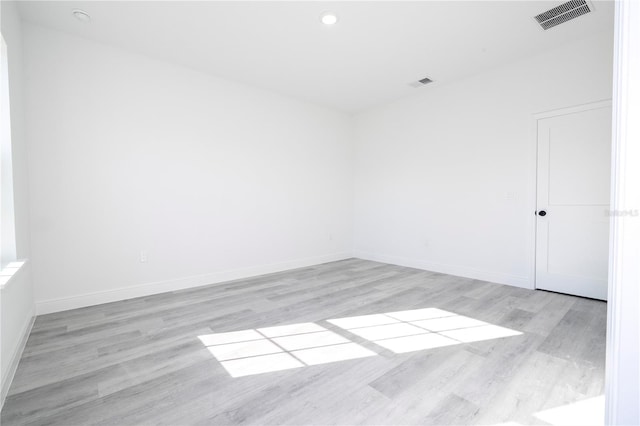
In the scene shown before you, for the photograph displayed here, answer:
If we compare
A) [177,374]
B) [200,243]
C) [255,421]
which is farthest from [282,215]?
[255,421]

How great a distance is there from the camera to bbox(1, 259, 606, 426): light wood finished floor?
5.19 ft

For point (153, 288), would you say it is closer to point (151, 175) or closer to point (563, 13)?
point (151, 175)

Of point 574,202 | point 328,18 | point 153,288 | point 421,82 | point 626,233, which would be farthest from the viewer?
point 421,82

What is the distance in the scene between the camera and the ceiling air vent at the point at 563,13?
274 cm

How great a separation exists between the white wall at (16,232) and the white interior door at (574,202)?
505 centimetres

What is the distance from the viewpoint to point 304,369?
198 cm

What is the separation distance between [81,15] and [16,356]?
9.64ft

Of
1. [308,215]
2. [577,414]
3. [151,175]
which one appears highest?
[151,175]

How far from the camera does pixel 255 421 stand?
1512 millimetres

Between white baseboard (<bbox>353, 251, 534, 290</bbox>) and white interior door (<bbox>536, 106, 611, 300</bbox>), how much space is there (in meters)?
0.20

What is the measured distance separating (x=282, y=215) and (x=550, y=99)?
3898 mm

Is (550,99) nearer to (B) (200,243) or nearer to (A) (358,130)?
(A) (358,130)

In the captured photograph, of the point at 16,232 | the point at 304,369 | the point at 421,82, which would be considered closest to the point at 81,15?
the point at 16,232

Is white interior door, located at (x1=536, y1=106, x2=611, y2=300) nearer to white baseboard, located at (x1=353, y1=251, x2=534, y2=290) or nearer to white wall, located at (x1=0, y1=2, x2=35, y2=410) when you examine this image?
white baseboard, located at (x1=353, y1=251, x2=534, y2=290)
